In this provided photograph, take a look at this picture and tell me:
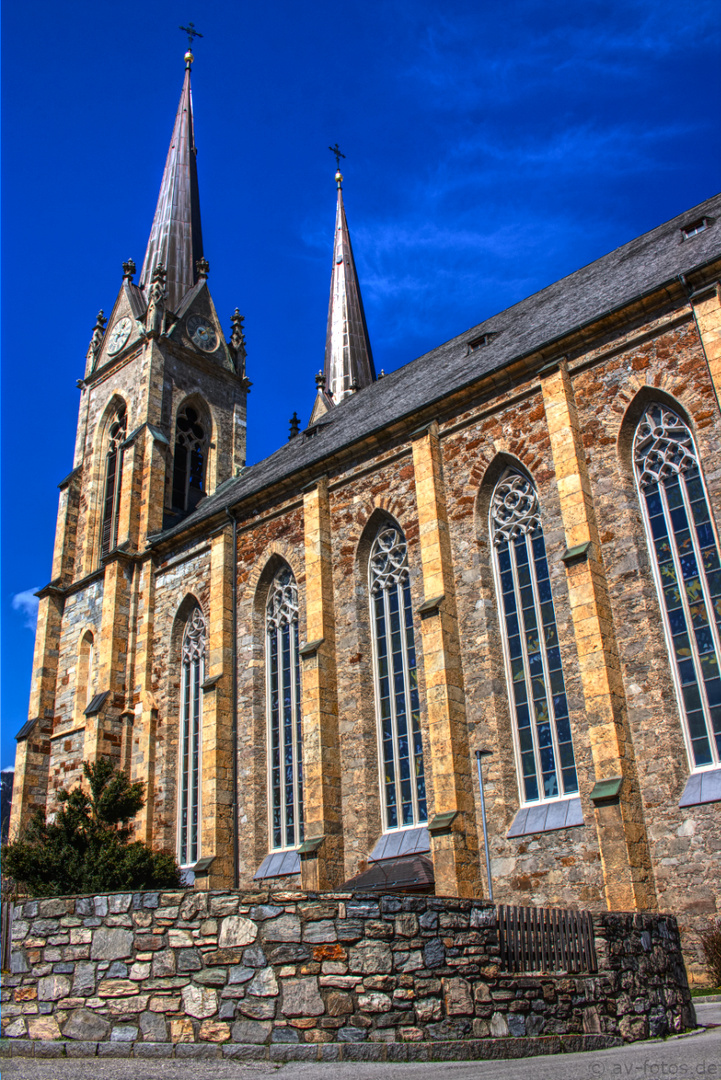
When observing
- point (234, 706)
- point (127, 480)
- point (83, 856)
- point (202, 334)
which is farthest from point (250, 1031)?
point (202, 334)

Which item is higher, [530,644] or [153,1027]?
[530,644]

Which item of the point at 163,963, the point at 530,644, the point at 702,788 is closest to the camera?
the point at 163,963

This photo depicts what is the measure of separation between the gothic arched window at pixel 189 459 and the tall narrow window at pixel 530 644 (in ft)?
49.2

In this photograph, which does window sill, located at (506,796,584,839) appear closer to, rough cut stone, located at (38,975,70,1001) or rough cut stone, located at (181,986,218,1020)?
rough cut stone, located at (181,986,218,1020)

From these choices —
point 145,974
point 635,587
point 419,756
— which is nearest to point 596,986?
point 145,974

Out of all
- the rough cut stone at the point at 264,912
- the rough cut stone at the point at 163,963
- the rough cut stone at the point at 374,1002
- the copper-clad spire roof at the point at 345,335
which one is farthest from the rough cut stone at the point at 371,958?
the copper-clad spire roof at the point at 345,335

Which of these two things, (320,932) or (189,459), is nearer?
(320,932)

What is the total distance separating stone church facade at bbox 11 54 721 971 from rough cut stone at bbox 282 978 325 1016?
258 inches

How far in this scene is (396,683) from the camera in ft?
60.3

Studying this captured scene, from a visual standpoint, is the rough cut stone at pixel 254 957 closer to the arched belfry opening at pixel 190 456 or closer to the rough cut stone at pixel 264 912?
the rough cut stone at pixel 264 912

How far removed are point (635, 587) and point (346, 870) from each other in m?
7.61

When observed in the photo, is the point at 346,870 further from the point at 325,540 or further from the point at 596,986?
the point at 596,986

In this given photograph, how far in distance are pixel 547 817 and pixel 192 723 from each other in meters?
11.2

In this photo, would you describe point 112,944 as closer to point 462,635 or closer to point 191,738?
point 462,635
